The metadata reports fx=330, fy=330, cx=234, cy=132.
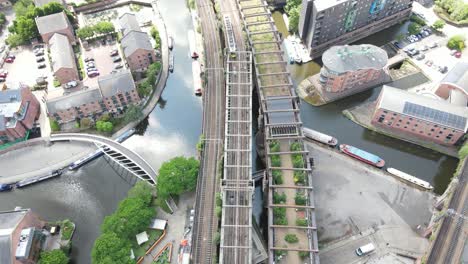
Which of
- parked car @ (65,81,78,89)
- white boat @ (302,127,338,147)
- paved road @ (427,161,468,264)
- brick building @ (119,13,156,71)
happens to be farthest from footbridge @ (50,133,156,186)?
paved road @ (427,161,468,264)

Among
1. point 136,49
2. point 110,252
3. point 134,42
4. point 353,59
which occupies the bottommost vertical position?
point 110,252

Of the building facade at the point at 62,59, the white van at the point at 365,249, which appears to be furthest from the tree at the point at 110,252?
the building facade at the point at 62,59

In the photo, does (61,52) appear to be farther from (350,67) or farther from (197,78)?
(350,67)

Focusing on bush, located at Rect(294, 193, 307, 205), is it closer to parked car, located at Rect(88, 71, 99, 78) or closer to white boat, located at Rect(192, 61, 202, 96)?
white boat, located at Rect(192, 61, 202, 96)

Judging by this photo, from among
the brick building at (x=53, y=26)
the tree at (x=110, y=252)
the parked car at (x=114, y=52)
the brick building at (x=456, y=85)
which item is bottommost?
the tree at (x=110, y=252)

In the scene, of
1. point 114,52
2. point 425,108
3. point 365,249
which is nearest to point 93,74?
point 114,52

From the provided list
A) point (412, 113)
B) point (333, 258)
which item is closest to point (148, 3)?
point (412, 113)

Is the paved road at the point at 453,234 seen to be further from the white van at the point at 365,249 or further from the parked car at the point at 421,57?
the parked car at the point at 421,57
